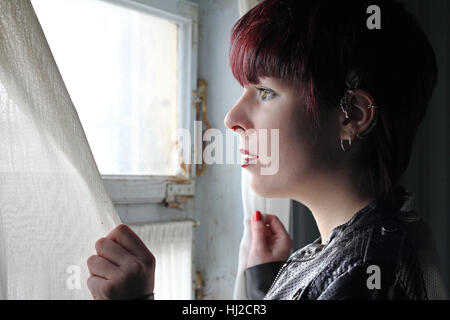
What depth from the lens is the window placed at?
1.04 metres

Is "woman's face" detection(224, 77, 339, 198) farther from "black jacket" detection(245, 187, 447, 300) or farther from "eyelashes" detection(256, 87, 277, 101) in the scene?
"black jacket" detection(245, 187, 447, 300)

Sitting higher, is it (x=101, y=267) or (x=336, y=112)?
(x=336, y=112)

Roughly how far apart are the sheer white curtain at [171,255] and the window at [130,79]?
0.10 m

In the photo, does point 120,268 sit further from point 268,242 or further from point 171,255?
point 171,255

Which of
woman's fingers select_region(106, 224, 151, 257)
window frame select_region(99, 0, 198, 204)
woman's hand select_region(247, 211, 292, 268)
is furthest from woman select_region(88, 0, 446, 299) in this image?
window frame select_region(99, 0, 198, 204)

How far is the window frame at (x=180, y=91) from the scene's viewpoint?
113 cm

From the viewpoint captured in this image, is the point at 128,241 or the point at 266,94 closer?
the point at 128,241

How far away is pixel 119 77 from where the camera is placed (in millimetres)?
1141

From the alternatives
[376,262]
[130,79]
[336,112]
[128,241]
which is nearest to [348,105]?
[336,112]

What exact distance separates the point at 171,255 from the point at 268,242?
34 centimetres

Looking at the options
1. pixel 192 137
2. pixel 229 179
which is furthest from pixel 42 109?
pixel 229 179

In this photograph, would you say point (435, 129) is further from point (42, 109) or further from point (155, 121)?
point (42, 109)

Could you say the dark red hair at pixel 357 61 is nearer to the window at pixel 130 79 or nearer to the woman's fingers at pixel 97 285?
the woman's fingers at pixel 97 285
